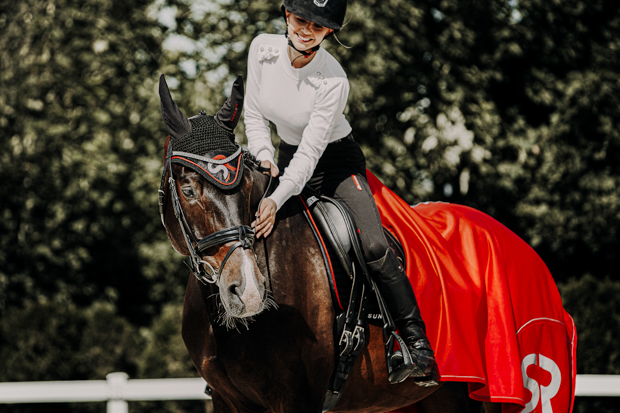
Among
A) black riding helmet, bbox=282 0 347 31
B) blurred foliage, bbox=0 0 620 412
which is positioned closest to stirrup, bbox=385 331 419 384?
black riding helmet, bbox=282 0 347 31

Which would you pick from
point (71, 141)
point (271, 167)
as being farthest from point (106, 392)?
point (71, 141)

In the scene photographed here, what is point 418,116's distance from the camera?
31.5ft

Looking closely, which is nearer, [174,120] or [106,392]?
[174,120]

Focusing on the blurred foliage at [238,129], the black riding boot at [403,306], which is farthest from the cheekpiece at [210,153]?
the blurred foliage at [238,129]

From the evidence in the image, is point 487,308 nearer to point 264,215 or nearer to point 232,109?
point 264,215

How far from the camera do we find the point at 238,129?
8445 mm

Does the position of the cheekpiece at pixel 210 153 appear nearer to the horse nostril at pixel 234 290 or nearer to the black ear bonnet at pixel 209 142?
the black ear bonnet at pixel 209 142

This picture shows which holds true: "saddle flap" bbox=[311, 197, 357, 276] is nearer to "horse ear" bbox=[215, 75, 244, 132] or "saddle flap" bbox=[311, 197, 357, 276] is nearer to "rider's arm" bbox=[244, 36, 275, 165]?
"rider's arm" bbox=[244, 36, 275, 165]

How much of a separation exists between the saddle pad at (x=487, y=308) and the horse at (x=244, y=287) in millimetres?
427

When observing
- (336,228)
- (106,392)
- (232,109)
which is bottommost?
(106,392)

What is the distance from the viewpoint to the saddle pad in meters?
3.30

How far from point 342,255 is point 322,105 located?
733 millimetres

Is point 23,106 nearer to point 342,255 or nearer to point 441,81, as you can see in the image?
point 441,81

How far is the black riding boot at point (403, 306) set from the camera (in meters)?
3.03
